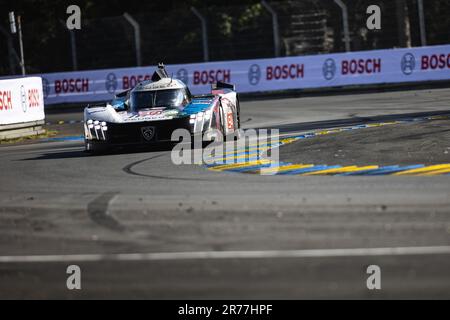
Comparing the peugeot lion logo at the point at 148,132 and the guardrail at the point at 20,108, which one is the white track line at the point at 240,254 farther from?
the guardrail at the point at 20,108

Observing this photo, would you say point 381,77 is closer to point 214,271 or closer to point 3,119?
point 3,119

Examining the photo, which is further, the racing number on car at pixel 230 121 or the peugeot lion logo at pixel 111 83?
the peugeot lion logo at pixel 111 83

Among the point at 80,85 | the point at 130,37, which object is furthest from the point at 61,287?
the point at 130,37

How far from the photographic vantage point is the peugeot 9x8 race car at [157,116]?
1587cm

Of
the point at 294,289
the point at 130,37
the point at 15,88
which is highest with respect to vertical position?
the point at 130,37

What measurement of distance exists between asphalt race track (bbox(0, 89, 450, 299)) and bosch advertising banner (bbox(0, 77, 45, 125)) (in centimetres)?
668

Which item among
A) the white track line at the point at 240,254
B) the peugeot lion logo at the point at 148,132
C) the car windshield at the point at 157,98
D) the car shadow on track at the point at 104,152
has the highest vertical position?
the car windshield at the point at 157,98

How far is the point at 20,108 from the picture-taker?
21.7 m

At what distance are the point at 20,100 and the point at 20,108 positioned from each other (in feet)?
0.60

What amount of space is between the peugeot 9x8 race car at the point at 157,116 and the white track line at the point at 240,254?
8.43m

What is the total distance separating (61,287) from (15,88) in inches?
610

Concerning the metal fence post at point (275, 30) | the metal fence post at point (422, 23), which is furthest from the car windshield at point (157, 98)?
the metal fence post at point (422, 23)

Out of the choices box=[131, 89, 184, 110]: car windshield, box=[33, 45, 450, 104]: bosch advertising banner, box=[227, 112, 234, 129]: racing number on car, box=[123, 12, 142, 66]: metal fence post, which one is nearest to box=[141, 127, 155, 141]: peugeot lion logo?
box=[131, 89, 184, 110]: car windshield

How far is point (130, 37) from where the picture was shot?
36.1 metres
